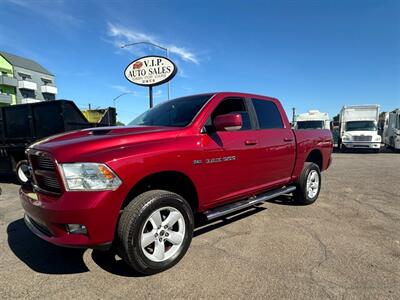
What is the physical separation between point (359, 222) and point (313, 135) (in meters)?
1.86

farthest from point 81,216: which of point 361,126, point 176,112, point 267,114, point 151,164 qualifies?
point 361,126

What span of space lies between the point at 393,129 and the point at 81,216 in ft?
71.6

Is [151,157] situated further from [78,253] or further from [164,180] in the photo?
[78,253]

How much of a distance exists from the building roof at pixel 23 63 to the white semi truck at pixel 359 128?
51.9 m

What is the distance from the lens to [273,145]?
444 centimetres

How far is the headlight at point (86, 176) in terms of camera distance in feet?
8.21

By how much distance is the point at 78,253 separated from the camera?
136 inches

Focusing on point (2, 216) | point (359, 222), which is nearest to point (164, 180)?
point (359, 222)

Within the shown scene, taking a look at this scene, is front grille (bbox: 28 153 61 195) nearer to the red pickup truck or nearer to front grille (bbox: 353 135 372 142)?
the red pickup truck

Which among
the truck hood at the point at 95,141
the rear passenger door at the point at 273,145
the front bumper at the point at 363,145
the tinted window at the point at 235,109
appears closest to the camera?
the truck hood at the point at 95,141

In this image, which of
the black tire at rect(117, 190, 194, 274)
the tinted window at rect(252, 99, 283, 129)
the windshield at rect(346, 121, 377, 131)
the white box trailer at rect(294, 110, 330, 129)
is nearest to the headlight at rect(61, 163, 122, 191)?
the black tire at rect(117, 190, 194, 274)

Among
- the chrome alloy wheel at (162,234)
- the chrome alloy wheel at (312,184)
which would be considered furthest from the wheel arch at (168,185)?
the chrome alloy wheel at (312,184)

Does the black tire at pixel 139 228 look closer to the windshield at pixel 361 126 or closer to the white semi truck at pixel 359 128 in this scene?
the white semi truck at pixel 359 128

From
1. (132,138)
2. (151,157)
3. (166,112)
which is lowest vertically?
(151,157)
